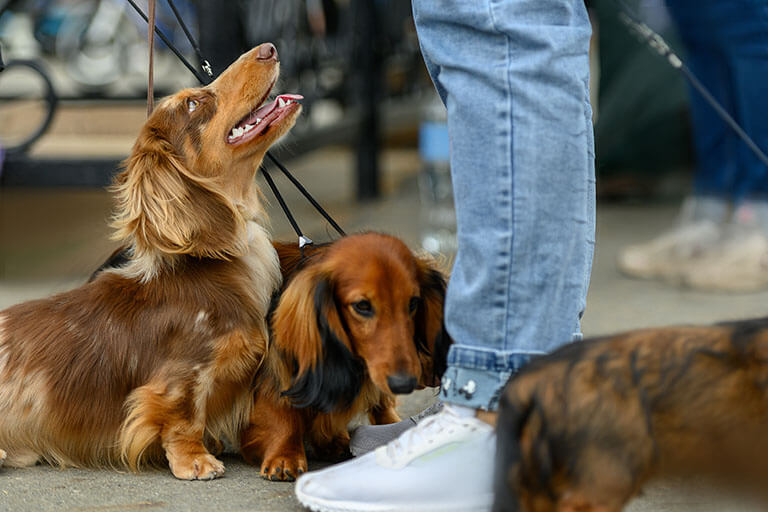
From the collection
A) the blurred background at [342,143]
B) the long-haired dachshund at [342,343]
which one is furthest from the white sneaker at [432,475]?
the blurred background at [342,143]

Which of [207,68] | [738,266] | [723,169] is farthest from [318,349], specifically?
[723,169]

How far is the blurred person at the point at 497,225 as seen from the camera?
2.09m

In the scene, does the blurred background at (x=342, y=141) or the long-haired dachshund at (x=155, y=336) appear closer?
the long-haired dachshund at (x=155, y=336)

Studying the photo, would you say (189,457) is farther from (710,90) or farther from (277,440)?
(710,90)

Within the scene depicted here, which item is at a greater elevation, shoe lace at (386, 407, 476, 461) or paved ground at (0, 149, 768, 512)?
shoe lace at (386, 407, 476, 461)

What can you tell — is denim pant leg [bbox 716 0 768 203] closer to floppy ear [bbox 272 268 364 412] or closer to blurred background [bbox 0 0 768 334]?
blurred background [bbox 0 0 768 334]

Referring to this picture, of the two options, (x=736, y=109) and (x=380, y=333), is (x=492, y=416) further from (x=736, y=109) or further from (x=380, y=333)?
(x=736, y=109)

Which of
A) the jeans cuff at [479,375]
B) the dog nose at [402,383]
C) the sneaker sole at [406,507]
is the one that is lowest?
the sneaker sole at [406,507]

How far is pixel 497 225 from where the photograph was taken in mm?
2098

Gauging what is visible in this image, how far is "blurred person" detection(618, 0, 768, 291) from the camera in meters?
4.32

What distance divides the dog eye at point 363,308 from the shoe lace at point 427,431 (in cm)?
31

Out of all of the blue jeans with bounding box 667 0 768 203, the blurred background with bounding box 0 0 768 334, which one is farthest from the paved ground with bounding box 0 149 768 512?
the blue jeans with bounding box 667 0 768 203

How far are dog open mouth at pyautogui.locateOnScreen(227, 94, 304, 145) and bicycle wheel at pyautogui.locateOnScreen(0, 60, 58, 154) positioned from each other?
209 cm

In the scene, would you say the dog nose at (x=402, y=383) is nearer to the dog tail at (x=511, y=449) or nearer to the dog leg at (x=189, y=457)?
the dog tail at (x=511, y=449)
